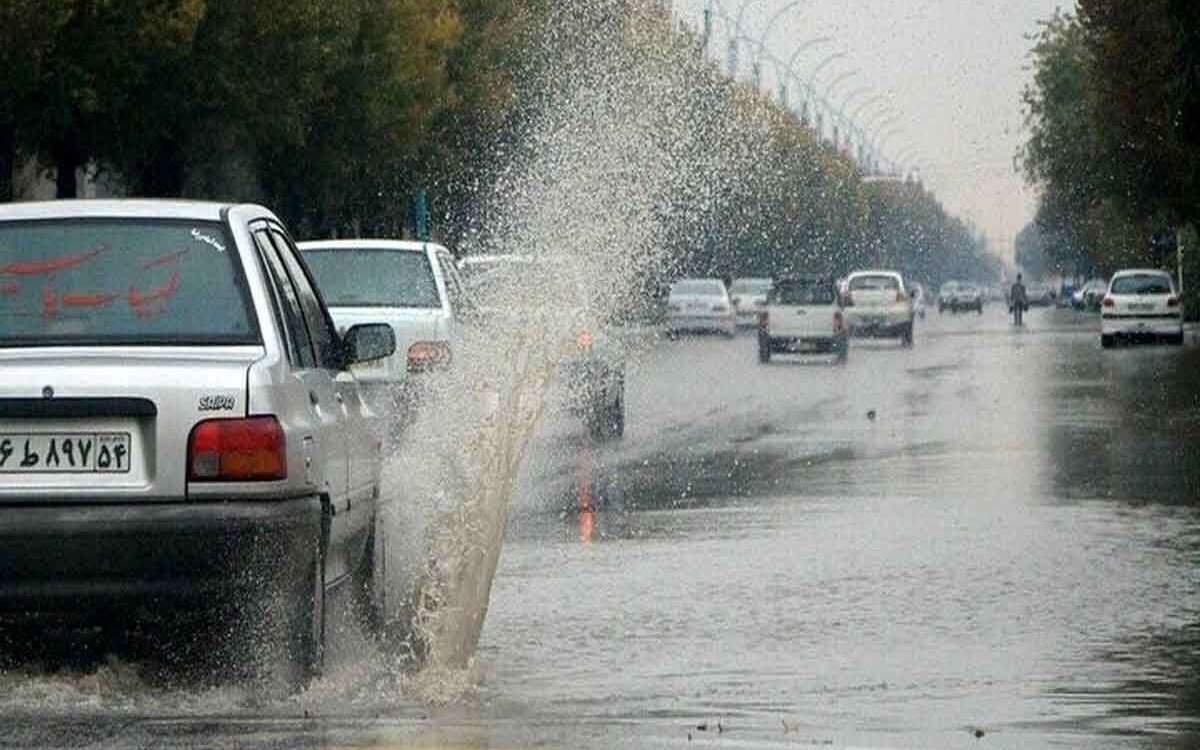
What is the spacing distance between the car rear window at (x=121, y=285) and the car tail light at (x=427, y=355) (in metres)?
10.4

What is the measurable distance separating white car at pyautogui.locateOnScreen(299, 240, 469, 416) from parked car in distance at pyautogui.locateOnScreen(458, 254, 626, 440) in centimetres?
244

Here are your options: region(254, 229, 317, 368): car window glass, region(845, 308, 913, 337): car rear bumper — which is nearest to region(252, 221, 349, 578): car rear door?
region(254, 229, 317, 368): car window glass

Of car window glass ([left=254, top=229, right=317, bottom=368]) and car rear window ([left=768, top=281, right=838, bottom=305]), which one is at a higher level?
car window glass ([left=254, top=229, right=317, bottom=368])

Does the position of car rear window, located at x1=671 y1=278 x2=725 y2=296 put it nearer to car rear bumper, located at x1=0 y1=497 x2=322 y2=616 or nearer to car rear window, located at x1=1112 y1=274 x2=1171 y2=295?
car rear window, located at x1=1112 y1=274 x2=1171 y2=295

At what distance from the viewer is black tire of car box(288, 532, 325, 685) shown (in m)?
9.16

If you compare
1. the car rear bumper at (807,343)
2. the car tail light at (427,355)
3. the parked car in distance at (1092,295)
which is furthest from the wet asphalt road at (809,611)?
the parked car in distance at (1092,295)

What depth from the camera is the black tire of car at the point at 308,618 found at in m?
9.16

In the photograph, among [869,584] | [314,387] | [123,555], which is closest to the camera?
[123,555]

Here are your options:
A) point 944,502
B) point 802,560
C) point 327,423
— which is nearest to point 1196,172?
point 944,502

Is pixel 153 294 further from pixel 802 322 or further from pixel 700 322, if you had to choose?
pixel 700 322

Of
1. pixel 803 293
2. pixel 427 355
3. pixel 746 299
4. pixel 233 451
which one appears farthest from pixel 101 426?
pixel 746 299

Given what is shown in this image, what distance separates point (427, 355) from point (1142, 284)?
4178 centimetres

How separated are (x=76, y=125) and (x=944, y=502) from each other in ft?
89.9

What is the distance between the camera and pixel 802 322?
5209 cm
